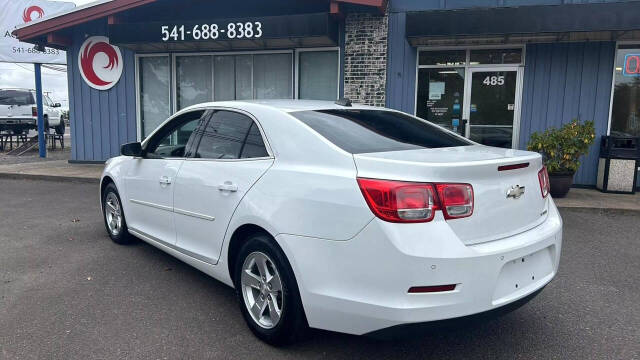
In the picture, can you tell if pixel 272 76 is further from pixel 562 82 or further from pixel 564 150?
pixel 564 150

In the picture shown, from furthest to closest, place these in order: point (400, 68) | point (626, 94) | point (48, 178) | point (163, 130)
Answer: point (48, 178)
point (400, 68)
point (626, 94)
point (163, 130)

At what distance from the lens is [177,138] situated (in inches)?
176

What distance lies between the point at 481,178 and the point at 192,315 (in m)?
2.29

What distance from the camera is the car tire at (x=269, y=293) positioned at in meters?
2.94

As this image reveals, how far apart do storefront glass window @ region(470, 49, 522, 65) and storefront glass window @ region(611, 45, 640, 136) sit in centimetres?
173

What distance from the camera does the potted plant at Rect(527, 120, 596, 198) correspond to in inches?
323

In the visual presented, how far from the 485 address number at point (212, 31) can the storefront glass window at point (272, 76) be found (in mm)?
1519

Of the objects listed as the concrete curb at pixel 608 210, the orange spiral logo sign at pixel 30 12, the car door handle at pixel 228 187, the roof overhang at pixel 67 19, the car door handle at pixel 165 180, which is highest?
the orange spiral logo sign at pixel 30 12

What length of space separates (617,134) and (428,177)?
8.26 metres

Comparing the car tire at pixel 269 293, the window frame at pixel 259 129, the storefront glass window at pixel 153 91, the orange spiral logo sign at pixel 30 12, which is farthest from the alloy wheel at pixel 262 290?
the orange spiral logo sign at pixel 30 12

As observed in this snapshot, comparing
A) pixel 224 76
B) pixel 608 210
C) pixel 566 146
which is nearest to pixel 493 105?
pixel 566 146

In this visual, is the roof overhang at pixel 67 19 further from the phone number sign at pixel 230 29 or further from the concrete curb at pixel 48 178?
the concrete curb at pixel 48 178

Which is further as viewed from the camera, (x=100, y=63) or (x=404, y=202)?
(x=100, y=63)

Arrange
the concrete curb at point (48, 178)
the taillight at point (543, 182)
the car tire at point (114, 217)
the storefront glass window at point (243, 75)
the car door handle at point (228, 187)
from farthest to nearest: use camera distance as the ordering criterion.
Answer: the storefront glass window at point (243, 75), the concrete curb at point (48, 178), the car tire at point (114, 217), the car door handle at point (228, 187), the taillight at point (543, 182)
